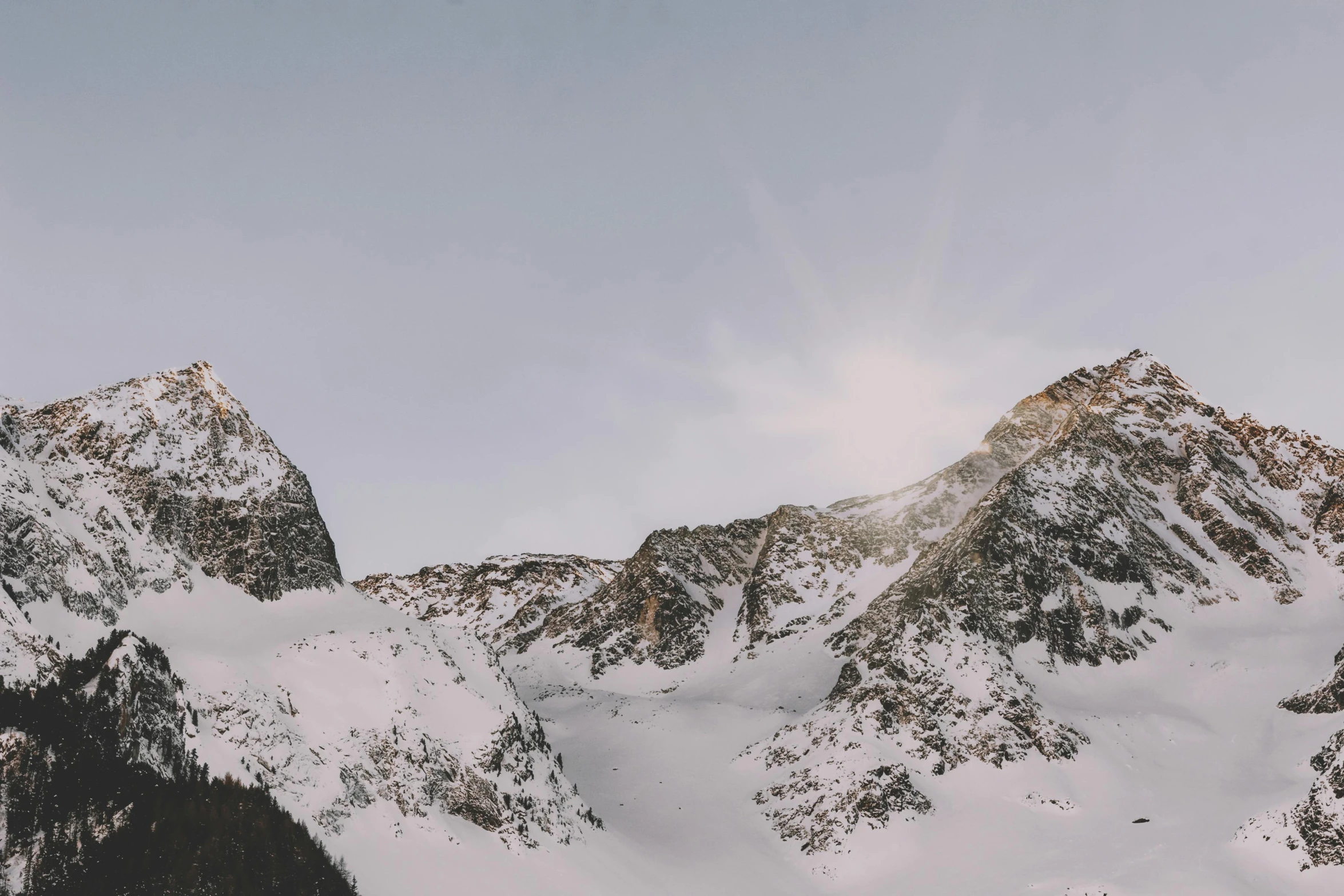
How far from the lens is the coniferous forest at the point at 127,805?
31.9m

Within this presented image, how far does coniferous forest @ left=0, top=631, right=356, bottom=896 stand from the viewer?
31.9 metres

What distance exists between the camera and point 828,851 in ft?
199

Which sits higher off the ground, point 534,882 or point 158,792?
point 158,792

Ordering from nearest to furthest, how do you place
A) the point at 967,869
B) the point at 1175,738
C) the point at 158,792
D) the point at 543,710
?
the point at 158,792
the point at 967,869
the point at 1175,738
the point at 543,710

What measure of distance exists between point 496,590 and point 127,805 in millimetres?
112361

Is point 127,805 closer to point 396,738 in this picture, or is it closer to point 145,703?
point 145,703

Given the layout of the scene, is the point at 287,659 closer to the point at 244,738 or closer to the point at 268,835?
the point at 244,738

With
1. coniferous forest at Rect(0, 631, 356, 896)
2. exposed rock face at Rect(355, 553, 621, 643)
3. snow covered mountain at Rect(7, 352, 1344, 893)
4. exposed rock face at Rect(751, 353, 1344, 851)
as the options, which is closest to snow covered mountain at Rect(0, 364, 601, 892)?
snow covered mountain at Rect(7, 352, 1344, 893)

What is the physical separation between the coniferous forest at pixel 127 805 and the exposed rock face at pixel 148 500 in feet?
22.2

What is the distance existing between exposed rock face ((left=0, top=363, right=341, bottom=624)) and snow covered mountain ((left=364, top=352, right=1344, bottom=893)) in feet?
110

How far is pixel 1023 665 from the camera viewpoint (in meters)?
77.6

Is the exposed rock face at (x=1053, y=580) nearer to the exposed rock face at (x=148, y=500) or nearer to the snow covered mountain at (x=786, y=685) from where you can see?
the snow covered mountain at (x=786, y=685)

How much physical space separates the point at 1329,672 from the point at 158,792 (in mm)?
84864

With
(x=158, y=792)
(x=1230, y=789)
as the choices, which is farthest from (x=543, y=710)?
(x=1230, y=789)
